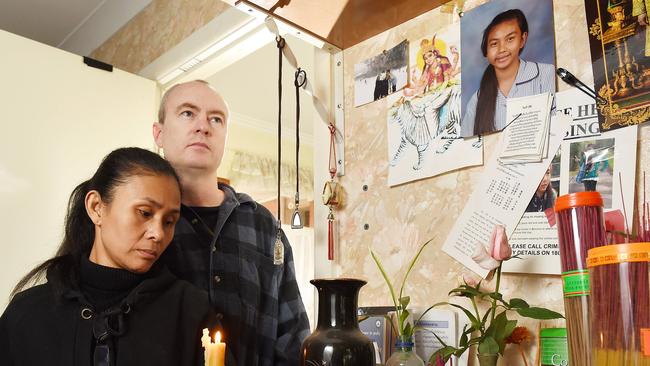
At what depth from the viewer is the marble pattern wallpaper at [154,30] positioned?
70.1 inches

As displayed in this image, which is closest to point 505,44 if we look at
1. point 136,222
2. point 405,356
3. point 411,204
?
point 411,204

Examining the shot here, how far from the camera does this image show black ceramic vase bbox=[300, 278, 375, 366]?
0.82 m

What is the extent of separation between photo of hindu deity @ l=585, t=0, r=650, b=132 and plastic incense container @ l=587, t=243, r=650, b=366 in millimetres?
283

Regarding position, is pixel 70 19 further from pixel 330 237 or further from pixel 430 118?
pixel 430 118

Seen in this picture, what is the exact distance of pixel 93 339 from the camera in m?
0.90

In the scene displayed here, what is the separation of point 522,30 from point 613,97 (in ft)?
0.68

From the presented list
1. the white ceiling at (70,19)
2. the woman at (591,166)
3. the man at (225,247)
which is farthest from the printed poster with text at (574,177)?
the white ceiling at (70,19)

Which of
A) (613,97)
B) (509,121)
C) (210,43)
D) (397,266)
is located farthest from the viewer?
(210,43)

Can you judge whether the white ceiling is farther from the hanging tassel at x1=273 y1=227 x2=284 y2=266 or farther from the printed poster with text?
the printed poster with text

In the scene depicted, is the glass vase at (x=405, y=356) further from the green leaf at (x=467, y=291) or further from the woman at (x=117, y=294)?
the woman at (x=117, y=294)

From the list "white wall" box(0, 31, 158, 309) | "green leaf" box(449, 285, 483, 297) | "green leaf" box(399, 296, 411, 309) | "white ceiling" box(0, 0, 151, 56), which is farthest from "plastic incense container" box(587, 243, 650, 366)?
"white ceiling" box(0, 0, 151, 56)

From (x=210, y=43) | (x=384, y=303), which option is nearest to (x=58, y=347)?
(x=384, y=303)

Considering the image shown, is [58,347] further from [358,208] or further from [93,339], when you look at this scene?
[358,208]

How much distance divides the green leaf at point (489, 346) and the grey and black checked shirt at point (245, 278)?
17.7 inches
